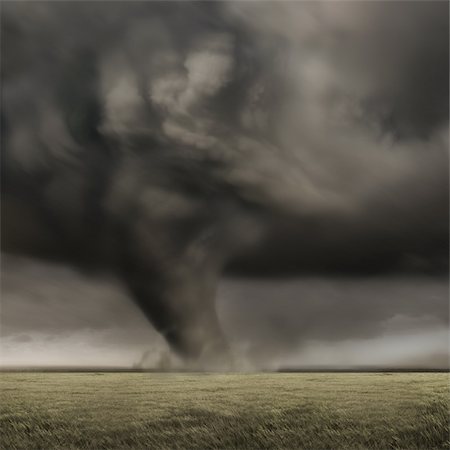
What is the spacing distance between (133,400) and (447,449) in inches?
628

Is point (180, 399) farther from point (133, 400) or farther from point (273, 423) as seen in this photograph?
point (273, 423)

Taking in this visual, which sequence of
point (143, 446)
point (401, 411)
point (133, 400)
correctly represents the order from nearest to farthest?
point (143, 446)
point (401, 411)
point (133, 400)

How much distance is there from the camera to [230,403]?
25.0 metres

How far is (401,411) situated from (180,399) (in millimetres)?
11332

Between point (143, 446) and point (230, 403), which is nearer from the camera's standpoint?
point (143, 446)

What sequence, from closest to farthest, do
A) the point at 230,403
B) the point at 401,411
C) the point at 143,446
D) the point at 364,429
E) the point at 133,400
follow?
1. the point at 143,446
2. the point at 364,429
3. the point at 401,411
4. the point at 230,403
5. the point at 133,400

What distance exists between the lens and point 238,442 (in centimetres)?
1845

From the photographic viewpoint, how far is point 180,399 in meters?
27.4

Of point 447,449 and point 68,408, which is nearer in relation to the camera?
point 447,449

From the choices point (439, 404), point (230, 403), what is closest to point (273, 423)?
point (230, 403)

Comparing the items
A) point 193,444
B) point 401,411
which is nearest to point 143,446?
point 193,444

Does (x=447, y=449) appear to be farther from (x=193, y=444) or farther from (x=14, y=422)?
(x=14, y=422)

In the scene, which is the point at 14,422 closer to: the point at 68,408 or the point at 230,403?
the point at 68,408

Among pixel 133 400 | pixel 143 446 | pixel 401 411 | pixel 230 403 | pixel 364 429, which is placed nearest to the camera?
pixel 143 446
